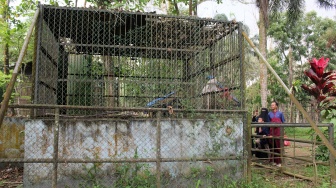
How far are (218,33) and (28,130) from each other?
13.9 feet

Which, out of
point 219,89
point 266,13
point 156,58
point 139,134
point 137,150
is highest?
point 266,13

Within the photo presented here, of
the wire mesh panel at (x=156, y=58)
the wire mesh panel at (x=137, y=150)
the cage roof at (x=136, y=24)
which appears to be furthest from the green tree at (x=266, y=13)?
the wire mesh panel at (x=137, y=150)

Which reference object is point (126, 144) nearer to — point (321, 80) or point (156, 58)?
point (156, 58)

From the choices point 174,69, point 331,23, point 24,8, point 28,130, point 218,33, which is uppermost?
point 331,23

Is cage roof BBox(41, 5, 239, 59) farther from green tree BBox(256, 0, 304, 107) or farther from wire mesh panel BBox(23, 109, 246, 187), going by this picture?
green tree BBox(256, 0, 304, 107)

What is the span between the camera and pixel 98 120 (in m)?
5.09

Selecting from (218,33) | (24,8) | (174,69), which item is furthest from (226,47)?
(24,8)

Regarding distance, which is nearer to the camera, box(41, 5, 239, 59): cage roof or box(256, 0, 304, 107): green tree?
box(41, 5, 239, 59): cage roof

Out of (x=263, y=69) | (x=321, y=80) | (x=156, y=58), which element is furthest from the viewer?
(x=263, y=69)

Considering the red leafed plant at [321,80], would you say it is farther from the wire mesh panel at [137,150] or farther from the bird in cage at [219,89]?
the wire mesh panel at [137,150]

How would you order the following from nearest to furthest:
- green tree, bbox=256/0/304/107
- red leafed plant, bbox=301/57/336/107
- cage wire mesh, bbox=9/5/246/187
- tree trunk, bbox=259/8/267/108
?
cage wire mesh, bbox=9/5/246/187 < red leafed plant, bbox=301/57/336/107 < tree trunk, bbox=259/8/267/108 < green tree, bbox=256/0/304/107

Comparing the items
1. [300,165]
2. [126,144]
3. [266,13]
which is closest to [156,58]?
[126,144]

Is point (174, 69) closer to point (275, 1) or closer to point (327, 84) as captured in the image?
point (327, 84)

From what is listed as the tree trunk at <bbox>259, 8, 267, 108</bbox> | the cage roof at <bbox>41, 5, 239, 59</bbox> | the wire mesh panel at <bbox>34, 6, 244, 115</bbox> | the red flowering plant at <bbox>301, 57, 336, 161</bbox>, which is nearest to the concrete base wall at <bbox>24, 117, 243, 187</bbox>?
the wire mesh panel at <bbox>34, 6, 244, 115</bbox>
